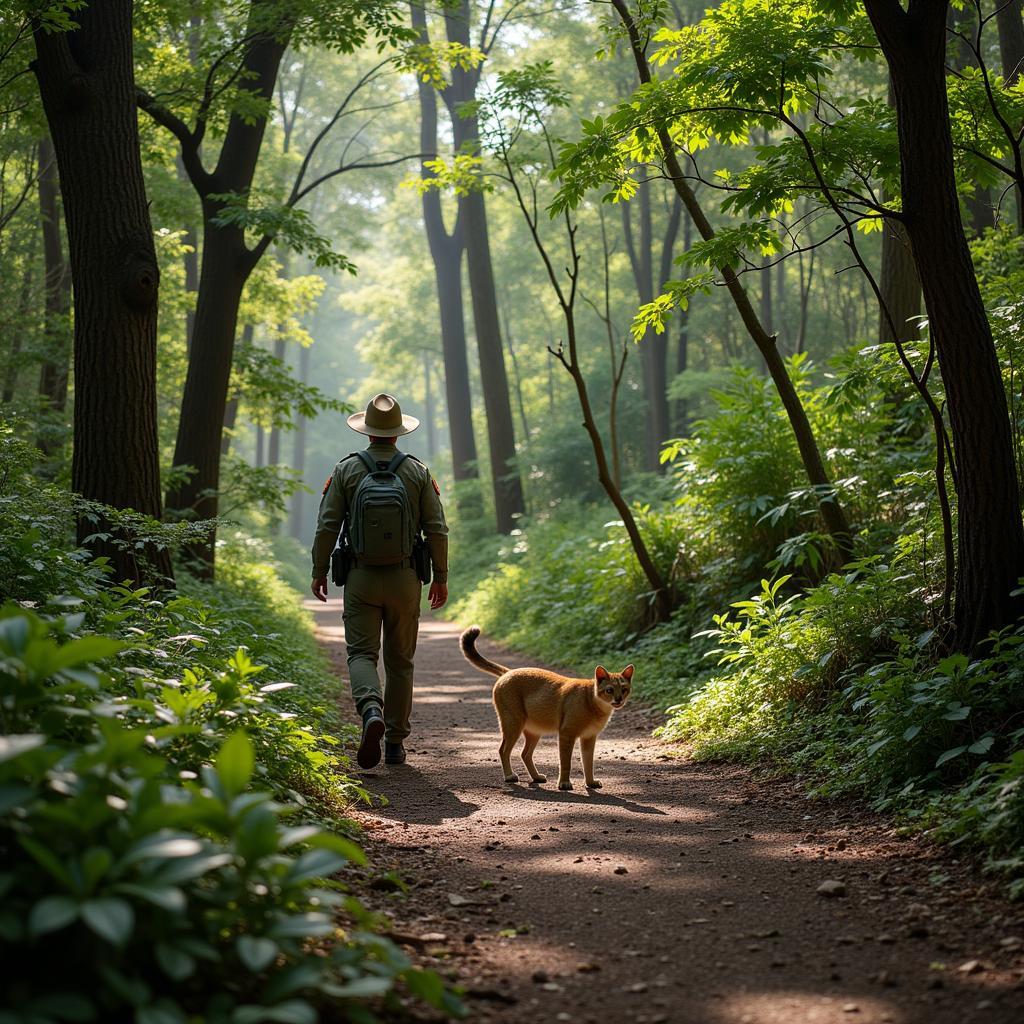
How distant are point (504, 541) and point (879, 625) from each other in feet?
52.7

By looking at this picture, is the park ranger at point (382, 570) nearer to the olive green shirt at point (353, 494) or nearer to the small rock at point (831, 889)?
the olive green shirt at point (353, 494)

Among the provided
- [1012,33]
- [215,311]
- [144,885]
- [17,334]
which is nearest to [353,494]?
[144,885]

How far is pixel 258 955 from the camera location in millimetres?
2102

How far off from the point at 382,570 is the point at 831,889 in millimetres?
3641

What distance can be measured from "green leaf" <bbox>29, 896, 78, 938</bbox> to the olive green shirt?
4.52 meters

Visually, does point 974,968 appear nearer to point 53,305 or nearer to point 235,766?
point 235,766

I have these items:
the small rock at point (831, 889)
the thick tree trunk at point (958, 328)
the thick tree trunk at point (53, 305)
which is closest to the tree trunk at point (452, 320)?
the thick tree trunk at point (53, 305)

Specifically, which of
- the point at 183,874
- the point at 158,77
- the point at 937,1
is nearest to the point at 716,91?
the point at 937,1

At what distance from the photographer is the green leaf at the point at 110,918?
189cm

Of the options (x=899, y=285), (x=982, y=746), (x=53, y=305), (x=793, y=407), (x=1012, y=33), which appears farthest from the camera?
(x=53, y=305)

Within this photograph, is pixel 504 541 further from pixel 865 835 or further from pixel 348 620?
pixel 865 835

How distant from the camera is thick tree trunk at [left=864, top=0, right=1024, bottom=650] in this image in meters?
5.23

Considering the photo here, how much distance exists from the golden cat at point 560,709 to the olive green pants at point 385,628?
489mm

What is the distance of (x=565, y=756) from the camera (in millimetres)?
6160
